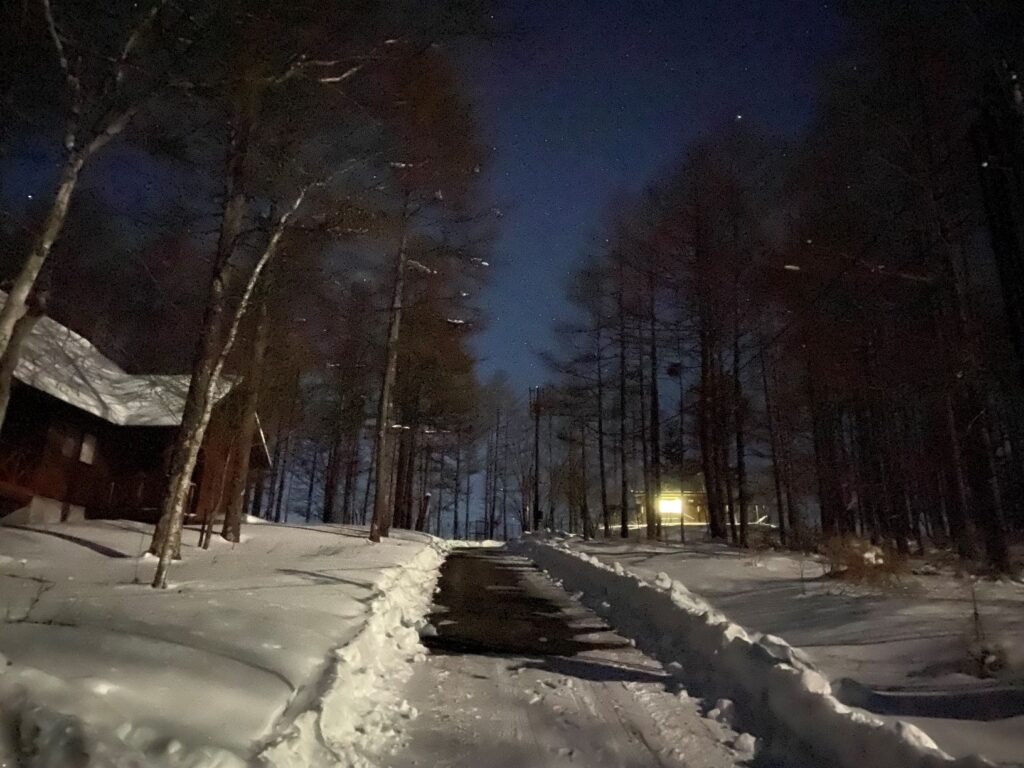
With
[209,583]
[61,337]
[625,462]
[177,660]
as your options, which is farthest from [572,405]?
[177,660]

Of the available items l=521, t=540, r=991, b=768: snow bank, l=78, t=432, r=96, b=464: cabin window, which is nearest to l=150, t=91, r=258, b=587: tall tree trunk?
l=521, t=540, r=991, b=768: snow bank

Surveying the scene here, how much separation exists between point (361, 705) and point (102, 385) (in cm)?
1952

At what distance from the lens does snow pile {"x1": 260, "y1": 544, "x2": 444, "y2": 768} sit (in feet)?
12.9

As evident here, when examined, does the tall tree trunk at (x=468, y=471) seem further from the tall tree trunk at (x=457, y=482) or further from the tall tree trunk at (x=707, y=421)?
the tall tree trunk at (x=707, y=421)

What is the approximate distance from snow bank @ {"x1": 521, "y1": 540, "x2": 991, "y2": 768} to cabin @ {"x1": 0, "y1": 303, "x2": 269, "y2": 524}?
8406 millimetres

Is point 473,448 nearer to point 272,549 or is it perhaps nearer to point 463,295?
point 463,295

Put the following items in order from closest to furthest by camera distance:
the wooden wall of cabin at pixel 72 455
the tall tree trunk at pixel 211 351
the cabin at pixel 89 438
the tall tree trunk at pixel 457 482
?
the tall tree trunk at pixel 211 351 < the cabin at pixel 89 438 < the wooden wall of cabin at pixel 72 455 < the tall tree trunk at pixel 457 482

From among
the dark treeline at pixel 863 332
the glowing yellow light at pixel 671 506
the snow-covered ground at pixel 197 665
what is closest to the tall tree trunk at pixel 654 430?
the dark treeline at pixel 863 332

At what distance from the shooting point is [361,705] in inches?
201

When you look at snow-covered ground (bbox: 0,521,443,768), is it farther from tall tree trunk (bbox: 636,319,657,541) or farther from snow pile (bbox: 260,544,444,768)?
tall tree trunk (bbox: 636,319,657,541)

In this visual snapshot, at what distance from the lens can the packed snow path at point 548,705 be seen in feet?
14.5

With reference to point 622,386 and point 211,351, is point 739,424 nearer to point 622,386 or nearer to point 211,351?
point 622,386

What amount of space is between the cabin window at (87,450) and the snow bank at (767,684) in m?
17.4

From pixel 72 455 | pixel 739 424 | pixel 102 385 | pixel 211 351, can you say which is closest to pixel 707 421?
pixel 739 424
